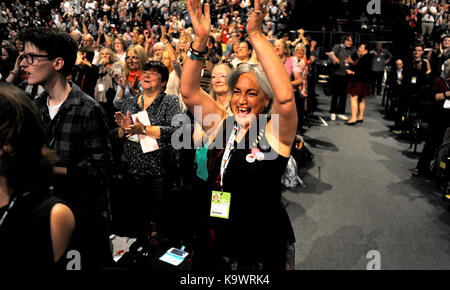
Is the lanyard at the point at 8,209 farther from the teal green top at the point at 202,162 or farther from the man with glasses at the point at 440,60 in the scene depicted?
the man with glasses at the point at 440,60

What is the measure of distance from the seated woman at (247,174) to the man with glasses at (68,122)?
25.2 inches

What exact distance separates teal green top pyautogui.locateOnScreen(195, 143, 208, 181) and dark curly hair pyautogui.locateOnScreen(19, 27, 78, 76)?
892 mm

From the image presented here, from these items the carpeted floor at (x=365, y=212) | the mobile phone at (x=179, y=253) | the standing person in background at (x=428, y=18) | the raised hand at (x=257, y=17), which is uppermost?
the standing person in background at (x=428, y=18)

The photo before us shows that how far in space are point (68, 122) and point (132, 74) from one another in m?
1.81

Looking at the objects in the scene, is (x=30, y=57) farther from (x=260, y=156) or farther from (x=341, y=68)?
(x=341, y=68)

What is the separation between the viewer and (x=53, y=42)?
1.84 m

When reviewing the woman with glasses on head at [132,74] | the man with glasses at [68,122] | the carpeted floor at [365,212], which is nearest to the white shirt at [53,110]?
the man with glasses at [68,122]

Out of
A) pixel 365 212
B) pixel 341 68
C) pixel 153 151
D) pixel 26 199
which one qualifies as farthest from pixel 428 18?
pixel 26 199

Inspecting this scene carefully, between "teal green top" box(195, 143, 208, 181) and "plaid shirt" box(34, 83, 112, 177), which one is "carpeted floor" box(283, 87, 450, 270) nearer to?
"teal green top" box(195, 143, 208, 181)

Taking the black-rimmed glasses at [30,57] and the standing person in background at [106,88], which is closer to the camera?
the black-rimmed glasses at [30,57]

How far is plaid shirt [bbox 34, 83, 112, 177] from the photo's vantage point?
6.24 ft

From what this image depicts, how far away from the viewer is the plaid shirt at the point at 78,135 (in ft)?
6.24
